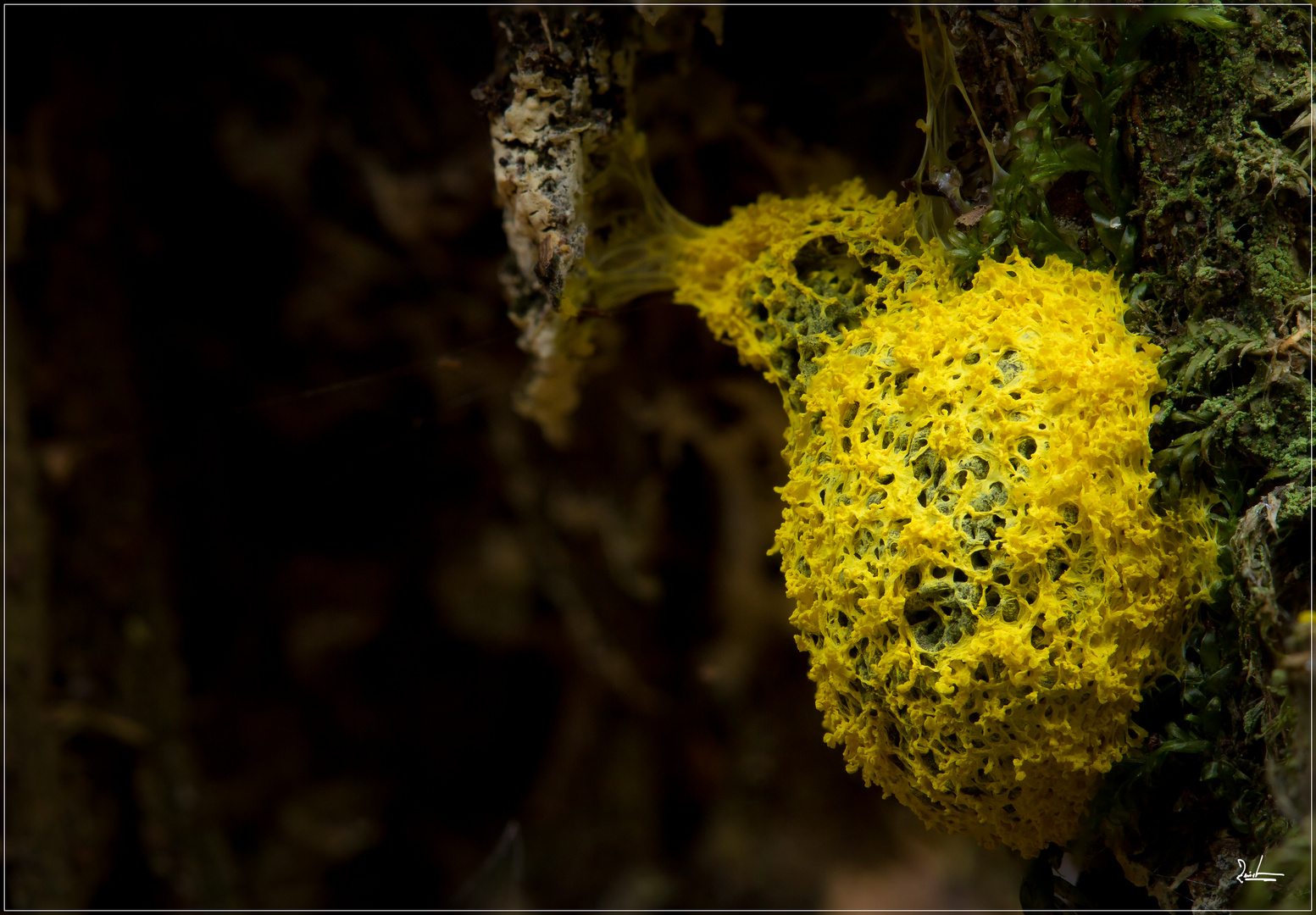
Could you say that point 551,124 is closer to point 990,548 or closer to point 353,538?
point 990,548

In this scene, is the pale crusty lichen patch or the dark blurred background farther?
the dark blurred background

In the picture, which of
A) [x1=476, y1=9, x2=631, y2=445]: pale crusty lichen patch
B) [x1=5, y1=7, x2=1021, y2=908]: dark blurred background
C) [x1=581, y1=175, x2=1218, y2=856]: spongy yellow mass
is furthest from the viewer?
[x1=5, y1=7, x2=1021, y2=908]: dark blurred background

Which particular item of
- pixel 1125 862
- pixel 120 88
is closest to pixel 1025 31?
pixel 1125 862
